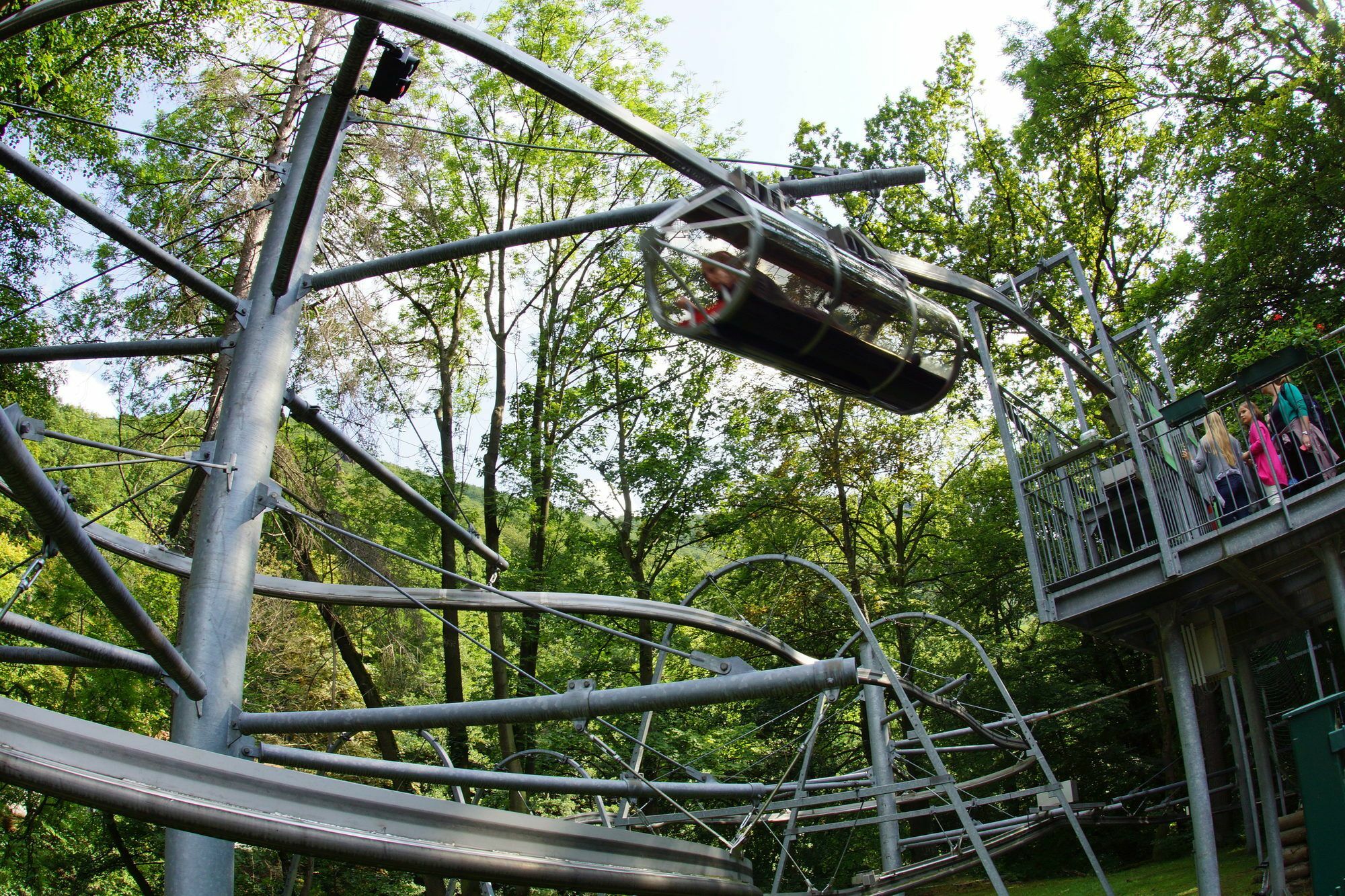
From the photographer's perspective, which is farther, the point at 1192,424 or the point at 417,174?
the point at 417,174

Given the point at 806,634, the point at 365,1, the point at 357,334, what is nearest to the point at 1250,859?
the point at 806,634

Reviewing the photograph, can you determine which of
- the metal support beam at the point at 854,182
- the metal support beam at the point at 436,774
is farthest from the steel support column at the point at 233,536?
the metal support beam at the point at 854,182

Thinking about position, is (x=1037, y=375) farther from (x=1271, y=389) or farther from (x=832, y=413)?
(x=1271, y=389)

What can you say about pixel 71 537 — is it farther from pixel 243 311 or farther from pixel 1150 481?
pixel 1150 481

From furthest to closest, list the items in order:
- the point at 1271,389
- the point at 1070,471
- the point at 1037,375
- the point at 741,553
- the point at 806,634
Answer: the point at 741,553, the point at 1037,375, the point at 806,634, the point at 1070,471, the point at 1271,389

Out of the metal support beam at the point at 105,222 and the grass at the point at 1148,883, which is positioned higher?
the metal support beam at the point at 105,222

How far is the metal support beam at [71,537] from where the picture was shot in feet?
12.6

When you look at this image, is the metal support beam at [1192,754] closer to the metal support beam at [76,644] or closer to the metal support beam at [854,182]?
the metal support beam at [854,182]

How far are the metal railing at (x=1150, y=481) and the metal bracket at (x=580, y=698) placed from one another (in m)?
6.90

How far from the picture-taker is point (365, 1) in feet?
16.2

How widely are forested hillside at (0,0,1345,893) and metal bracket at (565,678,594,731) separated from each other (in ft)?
33.3

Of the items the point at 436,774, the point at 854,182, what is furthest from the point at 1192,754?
the point at 436,774

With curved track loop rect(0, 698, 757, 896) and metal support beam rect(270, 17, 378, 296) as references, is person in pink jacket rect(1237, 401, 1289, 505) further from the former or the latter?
metal support beam rect(270, 17, 378, 296)

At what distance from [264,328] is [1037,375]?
22856 millimetres
